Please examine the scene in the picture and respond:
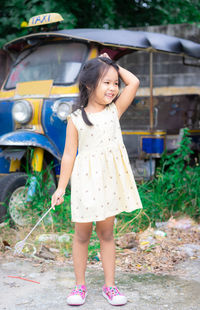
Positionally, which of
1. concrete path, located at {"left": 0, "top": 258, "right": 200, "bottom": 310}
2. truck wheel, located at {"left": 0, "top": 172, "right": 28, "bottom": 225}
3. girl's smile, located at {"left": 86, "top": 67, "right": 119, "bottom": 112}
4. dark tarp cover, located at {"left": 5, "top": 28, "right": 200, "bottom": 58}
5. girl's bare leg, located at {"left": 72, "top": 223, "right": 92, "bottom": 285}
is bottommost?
concrete path, located at {"left": 0, "top": 258, "right": 200, "bottom": 310}

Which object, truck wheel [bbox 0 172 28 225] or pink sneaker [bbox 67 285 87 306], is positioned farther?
truck wheel [bbox 0 172 28 225]

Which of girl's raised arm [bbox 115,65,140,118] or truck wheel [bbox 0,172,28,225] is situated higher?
girl's raised arm [bbox 115,65,140,118]

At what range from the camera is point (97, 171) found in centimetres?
242

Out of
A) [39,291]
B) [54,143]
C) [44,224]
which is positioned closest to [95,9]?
[54,143]

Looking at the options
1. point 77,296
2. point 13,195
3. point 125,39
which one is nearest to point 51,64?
point 125,39

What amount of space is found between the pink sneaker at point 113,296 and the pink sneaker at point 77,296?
133mm

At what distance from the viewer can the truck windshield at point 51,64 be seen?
4.25 m

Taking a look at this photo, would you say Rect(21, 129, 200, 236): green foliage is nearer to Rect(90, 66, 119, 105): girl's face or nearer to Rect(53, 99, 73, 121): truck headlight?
Rect(53, 99, 73, 121): truck headlight

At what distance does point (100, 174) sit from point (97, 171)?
25 millimetres

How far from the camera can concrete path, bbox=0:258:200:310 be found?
245cm

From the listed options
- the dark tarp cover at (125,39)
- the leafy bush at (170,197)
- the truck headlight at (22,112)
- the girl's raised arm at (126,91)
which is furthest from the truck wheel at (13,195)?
the girl's raised arm at (126,91)

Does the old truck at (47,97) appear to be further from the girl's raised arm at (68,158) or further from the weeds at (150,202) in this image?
the girl's raised arm at (68,158)

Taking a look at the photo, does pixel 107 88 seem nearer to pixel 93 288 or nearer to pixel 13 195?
pixel 93 288

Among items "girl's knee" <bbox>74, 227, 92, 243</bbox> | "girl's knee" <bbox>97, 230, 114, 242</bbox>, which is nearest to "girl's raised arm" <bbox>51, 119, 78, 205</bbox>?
"girl's knee" <bbox>74, 227, 92, 243</bbox>
